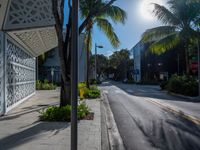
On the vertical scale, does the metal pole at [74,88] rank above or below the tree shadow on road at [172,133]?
above

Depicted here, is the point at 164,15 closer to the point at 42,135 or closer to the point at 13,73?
the point at 13,73

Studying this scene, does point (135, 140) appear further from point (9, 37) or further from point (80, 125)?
point (9, 37)

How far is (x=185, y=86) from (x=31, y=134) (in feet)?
81.3

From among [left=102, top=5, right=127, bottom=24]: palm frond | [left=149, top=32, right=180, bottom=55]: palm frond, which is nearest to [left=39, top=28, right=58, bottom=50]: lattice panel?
[left=102, top=5, right=127, bottom=24]: palm frond

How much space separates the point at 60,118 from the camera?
42.0ft

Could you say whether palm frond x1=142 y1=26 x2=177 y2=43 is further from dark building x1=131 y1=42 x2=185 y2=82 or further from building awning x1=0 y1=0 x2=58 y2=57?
dark building x1=131 y1=42 x2=185 y2=82

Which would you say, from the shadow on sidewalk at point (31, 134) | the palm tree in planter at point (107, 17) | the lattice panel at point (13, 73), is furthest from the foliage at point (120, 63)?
the shadow on sidewalk at point (31, 134)

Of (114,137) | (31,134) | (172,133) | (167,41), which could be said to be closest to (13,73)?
(31,134)

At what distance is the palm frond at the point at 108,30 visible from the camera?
25578 mm

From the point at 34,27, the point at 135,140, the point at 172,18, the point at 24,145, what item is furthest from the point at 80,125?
the point at 172,18

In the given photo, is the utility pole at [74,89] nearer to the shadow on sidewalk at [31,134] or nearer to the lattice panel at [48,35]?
the shadow on sidewalk at [31,134]

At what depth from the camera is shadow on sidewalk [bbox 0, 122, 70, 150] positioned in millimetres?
8408

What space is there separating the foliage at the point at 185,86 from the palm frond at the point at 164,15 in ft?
18.6

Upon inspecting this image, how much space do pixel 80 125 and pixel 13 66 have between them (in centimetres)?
713
